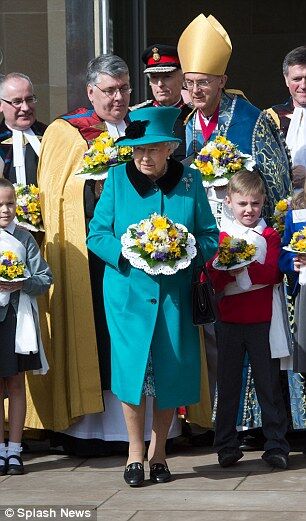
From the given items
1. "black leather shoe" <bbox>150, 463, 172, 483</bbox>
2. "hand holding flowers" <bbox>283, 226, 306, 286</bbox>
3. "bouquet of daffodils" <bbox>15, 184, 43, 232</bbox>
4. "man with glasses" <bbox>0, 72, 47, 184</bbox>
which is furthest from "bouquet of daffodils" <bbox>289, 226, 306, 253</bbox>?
"man with glasses" <bbox>0, 72, 47, 184</bbox>

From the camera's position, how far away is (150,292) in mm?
7234

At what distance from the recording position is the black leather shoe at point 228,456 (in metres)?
7.58

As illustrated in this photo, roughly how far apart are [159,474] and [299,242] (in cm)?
128

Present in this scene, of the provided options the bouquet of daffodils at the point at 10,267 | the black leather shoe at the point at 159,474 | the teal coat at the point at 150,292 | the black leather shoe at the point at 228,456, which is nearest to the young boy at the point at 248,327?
the black leather shoe at the point at 228,456

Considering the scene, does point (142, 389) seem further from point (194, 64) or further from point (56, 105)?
point (56, 105)

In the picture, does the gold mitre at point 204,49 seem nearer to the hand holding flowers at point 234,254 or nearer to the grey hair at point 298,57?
the grey hair at point 298,57

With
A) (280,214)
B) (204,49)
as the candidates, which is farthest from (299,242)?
(204,49)

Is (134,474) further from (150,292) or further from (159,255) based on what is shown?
(159,255)

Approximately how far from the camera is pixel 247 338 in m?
7.60

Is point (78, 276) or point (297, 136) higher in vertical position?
point (297, 136)

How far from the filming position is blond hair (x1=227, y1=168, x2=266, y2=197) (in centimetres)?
753

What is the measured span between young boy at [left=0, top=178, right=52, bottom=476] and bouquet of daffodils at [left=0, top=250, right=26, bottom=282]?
35mm

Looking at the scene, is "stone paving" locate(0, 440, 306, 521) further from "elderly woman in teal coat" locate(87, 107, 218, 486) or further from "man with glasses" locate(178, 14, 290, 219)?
"man with glasses" locate(178, 14, 290, 219)

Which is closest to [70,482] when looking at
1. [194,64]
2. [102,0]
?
Answer: [194,64]
